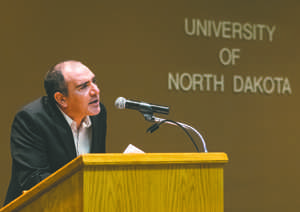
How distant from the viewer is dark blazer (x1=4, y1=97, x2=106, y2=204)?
2.03 m

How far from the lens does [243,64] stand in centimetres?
453

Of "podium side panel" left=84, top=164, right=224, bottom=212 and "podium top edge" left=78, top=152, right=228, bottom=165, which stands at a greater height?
"podium top edge" left=78, top=152, right=228, bottom=165

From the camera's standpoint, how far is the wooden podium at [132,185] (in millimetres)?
1411

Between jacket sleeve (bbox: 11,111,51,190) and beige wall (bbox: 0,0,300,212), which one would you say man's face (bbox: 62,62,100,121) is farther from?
beige wall (bbox: 0,0,300,212)

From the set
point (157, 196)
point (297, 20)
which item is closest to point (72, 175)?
point (157, 196)

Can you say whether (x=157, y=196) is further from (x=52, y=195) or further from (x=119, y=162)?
(x=52, y=195)

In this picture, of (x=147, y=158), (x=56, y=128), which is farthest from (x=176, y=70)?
(x=147, y=158)

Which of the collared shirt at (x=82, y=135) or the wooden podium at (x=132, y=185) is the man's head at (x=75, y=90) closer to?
the collared shirt at (x=82, y=135)

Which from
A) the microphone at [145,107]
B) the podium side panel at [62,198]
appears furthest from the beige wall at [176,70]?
the podium side panel at [62,198]

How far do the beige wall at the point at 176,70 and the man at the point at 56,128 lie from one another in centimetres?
160

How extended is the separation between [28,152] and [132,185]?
76 centimetres

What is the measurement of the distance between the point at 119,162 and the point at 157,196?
172 millimetres

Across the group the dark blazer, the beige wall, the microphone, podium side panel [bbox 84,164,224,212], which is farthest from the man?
the beige wall

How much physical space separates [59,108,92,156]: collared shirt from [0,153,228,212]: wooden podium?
0.69m
